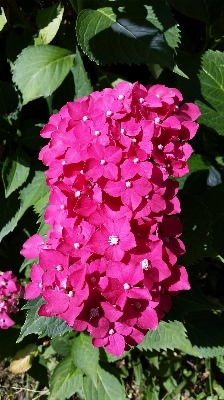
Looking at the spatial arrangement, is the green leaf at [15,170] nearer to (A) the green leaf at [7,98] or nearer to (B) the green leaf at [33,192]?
(B) the green leaf at [33,192]

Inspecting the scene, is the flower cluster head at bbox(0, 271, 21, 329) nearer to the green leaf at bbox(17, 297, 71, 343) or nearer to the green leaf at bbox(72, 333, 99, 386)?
the green leaf at bbox(72, 333, 99, 386)

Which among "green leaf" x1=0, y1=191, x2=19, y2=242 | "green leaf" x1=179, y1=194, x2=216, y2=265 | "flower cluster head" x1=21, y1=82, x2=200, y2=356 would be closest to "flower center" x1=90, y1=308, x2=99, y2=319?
"flower cluster head" x1=21, y1=82, x2=200, y2=356

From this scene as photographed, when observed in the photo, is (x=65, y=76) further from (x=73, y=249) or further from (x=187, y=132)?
(x=73, y=249)

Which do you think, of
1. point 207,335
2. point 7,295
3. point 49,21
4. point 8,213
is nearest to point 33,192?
point 8,213

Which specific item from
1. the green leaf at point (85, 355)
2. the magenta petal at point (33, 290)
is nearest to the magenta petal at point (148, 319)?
the magenta petal at point (33, 290)

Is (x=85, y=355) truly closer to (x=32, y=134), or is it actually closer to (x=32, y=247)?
(x=32, y=247)

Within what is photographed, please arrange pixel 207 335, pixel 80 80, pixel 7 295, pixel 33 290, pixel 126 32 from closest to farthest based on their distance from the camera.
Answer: pixel 33 290 < pixel 126 32 < pixel 80 80 < pixel 7 295 < pixel 207 335
